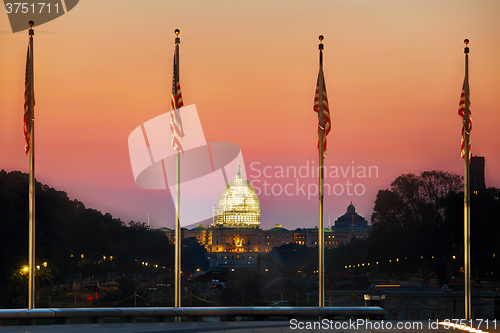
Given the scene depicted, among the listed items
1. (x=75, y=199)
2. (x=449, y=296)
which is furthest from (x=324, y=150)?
(x=75, y=199)

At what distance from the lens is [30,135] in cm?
2777

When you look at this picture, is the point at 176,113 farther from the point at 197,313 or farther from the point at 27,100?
the point at 197,313

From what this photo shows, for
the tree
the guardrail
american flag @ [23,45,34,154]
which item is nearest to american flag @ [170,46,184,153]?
american flag @ [23,45,34,154]

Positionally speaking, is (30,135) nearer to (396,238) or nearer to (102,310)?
(102,310)

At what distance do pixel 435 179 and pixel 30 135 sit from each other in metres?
50.1

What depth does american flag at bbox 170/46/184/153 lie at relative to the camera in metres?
28.2

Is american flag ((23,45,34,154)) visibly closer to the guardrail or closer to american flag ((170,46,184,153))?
american flag ((170,46,184,153))

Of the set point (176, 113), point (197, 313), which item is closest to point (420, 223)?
point (176, 113)

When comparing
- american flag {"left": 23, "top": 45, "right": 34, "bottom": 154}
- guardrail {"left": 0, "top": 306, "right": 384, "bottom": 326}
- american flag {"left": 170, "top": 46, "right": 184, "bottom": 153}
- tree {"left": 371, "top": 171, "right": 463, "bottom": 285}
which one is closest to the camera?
guardrail {"left": 0, "top": 306, "right": 384, "bottom": 326}

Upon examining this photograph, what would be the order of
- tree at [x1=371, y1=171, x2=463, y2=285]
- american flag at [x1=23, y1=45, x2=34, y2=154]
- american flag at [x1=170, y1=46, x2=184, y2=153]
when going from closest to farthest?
american flag at [x1=23, y1=45, x2=34, y2=154]
american flag at [x1=170, y1=46, x2=184, y2=153]
tree at [x1=371, y1=171, x2=463, y2=285]

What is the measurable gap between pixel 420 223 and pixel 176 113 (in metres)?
45.4

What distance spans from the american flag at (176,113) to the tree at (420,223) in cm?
4344

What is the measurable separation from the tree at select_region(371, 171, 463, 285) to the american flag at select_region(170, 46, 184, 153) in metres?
43.4

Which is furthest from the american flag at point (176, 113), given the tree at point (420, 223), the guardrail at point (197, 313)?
the tree at point (420, 223)
